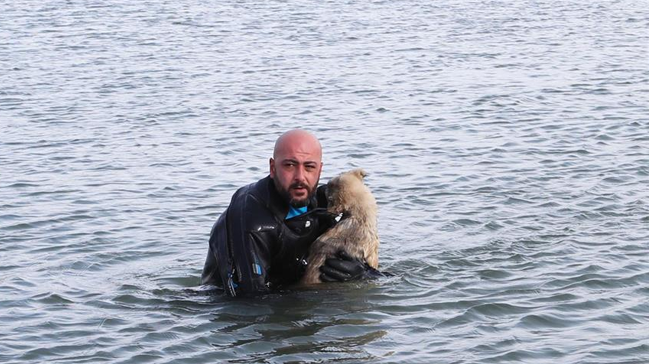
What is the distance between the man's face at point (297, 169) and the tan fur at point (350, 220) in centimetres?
25

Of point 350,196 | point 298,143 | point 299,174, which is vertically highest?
point 298,143

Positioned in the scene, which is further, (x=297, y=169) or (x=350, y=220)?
(x=350, y=220)

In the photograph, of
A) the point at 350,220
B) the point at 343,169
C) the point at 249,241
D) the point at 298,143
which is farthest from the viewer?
the point at 343,169

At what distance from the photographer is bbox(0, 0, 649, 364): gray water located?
8117mm

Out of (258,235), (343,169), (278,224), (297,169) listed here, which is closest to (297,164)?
(297,169)

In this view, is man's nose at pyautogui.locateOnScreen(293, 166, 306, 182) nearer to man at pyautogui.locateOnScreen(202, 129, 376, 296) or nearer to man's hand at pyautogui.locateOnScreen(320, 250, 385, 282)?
man at pyautogui.locateOnScreen(202, 129, 376, 296)

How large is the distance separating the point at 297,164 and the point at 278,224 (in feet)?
1.62

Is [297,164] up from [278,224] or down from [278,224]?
up

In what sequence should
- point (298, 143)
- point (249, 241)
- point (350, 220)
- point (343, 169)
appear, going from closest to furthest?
point (298, 143)
point (249, 241)
point (350, 220)
point (343, 169)

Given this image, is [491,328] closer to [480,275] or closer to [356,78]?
[480,275]

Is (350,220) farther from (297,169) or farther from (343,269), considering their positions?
(297,169)

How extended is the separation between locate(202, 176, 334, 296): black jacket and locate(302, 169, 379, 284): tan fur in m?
0.11

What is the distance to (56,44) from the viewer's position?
2536cm

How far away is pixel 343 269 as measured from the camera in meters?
8.33
